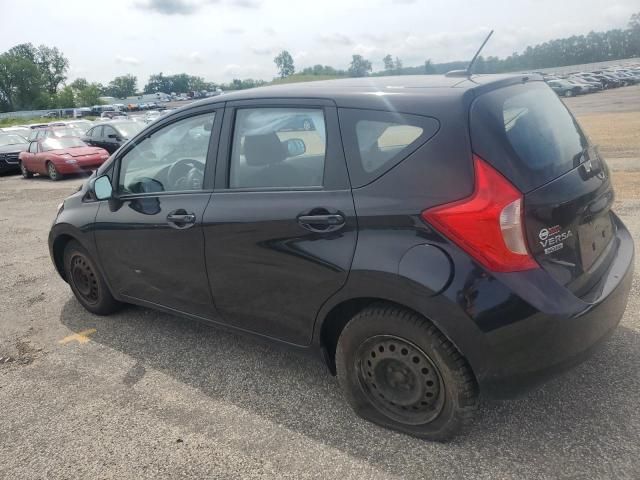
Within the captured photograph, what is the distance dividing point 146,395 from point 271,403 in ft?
2.62

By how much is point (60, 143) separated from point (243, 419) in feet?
51.8

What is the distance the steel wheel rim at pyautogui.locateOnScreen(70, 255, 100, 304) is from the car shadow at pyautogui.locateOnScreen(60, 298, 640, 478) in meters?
0.74

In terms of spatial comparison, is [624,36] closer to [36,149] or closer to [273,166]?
[36,149]

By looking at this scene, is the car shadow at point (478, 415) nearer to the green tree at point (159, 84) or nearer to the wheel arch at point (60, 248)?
the wheel arch at point (60, 248)

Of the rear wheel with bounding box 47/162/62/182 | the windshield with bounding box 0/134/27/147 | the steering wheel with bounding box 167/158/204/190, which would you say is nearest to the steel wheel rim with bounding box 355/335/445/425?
the steering wheel with bounding box 167/158/204/190

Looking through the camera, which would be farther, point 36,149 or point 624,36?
point 624,36

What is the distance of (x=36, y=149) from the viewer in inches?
642

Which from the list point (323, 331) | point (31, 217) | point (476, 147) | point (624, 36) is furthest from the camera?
point (624, 36)

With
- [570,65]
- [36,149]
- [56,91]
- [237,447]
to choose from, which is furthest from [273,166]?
[56,91]

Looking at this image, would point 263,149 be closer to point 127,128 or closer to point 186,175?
point 186,175

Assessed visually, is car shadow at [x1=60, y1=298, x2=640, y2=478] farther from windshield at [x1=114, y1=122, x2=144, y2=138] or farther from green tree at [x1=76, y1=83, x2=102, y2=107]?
green tree at [x1=76, y1=83, x2=102, y2=107]

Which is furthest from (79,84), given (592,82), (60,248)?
(60,248)

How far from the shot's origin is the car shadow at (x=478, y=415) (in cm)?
245

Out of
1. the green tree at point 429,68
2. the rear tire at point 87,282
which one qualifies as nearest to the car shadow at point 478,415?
the rear tire at point 87,282
